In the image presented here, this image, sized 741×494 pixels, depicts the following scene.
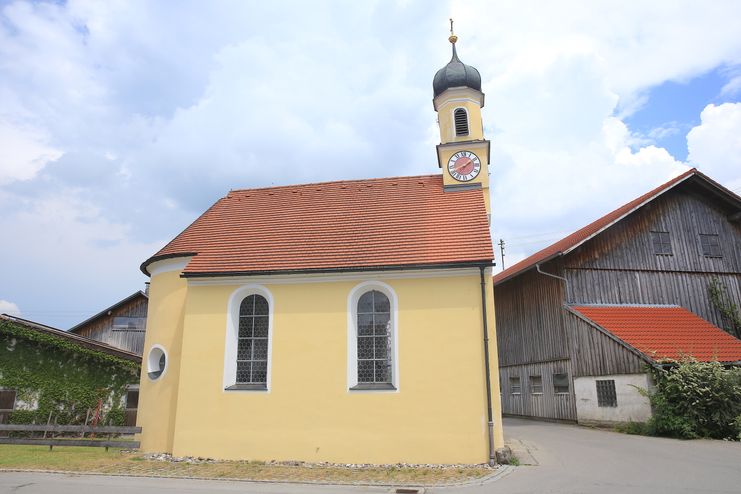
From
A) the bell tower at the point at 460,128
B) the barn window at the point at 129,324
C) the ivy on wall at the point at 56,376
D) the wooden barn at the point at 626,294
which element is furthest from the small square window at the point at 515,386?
the barn window at the point at 129,324

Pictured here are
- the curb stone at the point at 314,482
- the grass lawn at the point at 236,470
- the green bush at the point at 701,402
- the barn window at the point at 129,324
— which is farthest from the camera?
the barn window at the point at 129,324

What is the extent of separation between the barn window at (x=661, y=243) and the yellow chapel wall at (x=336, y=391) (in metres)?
12.3

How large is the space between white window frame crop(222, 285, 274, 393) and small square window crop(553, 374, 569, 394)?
12.9 m

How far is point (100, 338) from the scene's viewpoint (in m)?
30.5

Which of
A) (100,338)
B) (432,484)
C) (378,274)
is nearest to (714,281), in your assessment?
(378,274)

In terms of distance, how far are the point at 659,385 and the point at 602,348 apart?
2480 millimetres

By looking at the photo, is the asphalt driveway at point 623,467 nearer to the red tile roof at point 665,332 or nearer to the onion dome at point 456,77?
the red tile roof at point 665,332

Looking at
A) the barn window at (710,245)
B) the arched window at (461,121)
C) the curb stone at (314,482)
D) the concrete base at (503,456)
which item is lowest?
the curb stone at (314,482)

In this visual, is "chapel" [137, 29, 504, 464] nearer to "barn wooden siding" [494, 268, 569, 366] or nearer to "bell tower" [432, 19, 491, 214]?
"bell tower" [432, 19, 491, 214]

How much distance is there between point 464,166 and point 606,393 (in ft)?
31.4

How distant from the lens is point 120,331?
30562 mm

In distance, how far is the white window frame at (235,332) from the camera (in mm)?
13747

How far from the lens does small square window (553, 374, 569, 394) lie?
20984mm

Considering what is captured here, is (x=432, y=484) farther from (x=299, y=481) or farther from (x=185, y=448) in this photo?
(x=185, y=448)
